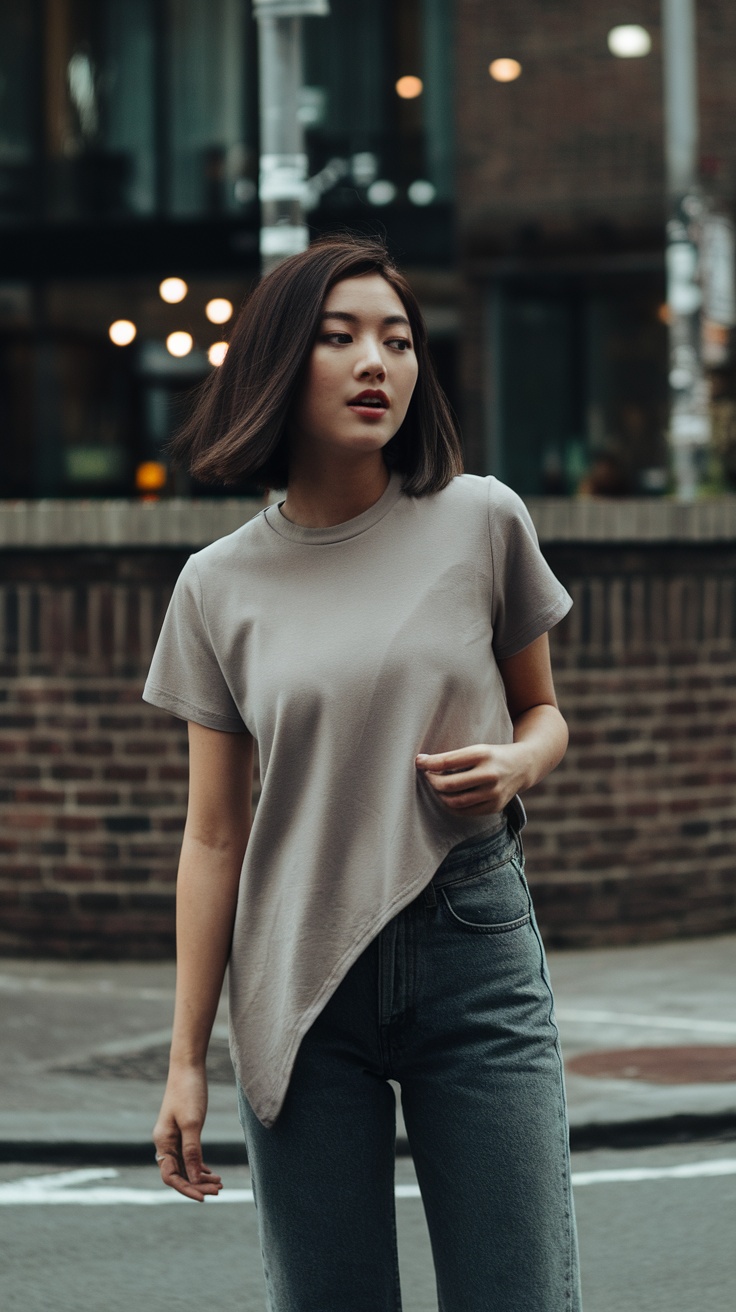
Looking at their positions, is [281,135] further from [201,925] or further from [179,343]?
[179,343]

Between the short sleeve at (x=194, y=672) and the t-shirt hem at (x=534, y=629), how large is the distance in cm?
36

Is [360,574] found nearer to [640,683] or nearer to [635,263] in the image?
[640,683]

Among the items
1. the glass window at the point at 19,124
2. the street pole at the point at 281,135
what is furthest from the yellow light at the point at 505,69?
the street pole at the point at 281,135

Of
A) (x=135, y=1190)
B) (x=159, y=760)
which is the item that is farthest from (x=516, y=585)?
(x=159, y=760)

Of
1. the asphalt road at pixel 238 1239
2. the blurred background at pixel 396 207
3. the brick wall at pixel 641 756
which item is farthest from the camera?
the blurred background at pixel 396 207

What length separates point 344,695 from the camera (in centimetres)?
248

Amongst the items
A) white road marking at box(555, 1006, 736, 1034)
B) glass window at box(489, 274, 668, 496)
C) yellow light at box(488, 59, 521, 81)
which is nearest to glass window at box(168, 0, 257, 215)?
yellow light at box(488, 59, 521, 81)

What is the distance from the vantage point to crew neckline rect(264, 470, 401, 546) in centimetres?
257

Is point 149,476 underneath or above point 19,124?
underneath

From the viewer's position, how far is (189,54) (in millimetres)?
21391

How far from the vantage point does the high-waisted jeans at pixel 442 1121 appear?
243 cm

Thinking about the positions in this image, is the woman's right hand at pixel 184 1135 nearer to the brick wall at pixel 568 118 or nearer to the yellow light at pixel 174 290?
the brick wall at pixel 568 118

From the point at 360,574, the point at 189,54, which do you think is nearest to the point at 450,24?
the point at 189,54

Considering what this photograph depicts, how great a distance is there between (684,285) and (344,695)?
477 inches
